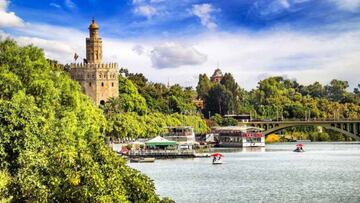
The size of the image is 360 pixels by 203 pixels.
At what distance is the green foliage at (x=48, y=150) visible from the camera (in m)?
25.4

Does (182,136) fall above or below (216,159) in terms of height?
above

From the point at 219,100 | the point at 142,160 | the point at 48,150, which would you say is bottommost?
the point at 142,160

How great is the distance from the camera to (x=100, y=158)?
92.5 feet

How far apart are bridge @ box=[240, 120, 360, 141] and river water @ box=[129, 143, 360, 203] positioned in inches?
2483

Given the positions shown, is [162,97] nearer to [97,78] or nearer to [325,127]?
[97,78]

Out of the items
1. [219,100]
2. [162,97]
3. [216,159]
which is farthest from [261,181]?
[219,100]

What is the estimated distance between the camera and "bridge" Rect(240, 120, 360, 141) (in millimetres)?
146750

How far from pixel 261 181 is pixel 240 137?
7933 cm

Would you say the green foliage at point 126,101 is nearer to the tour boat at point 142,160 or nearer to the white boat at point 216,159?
the tour boat at point 142,160

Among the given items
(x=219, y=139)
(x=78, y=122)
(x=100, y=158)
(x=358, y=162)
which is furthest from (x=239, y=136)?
(x=100, y=158)

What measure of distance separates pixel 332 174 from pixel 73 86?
1063 inches

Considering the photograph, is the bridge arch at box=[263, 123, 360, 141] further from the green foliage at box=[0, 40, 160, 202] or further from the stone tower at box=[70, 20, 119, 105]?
the green foliage at box=[0, 40, 160, 202]

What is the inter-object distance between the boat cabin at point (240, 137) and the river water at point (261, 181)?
2017 inches

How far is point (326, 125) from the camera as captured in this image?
14812cm
